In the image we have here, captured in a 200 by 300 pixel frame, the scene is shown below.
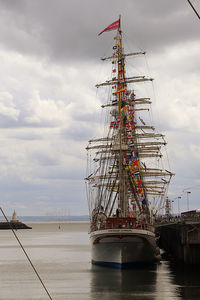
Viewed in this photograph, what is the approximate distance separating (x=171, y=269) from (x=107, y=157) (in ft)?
62.7

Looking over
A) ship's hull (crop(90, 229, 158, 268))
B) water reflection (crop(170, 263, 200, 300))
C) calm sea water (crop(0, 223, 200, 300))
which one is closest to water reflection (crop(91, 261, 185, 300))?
calm sea water (crop(0, 223, 200, 300))

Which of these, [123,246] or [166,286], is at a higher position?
[123,246]

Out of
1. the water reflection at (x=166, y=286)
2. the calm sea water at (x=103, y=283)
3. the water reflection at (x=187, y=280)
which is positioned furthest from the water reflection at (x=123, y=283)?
the water reflection at (x=187, y=280)

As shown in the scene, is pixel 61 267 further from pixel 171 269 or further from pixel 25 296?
pixel 25 296

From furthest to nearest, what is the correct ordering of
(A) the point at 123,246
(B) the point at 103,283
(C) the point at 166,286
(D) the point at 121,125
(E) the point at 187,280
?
1. (D) the point at 121,125
2. (A) the point at 123,246
3. (E) the point at 187,280
4. (B) the point at 103,283
5. (C) the point at 166,286

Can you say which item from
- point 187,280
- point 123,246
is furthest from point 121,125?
point 187,280

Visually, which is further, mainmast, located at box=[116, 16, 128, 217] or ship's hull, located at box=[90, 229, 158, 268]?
mainmast, located at box=[116, 16, 128, 217]

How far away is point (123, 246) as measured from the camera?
50.3 metres

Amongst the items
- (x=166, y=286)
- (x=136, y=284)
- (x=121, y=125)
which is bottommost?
(x=166, y=286)

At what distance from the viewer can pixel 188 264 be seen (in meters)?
54.6

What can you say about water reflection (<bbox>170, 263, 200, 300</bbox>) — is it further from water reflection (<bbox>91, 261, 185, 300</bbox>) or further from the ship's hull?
the ship's hull

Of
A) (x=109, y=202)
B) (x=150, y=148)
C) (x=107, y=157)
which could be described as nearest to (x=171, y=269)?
(x=109, y=202)

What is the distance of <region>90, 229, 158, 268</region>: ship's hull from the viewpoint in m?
50.2

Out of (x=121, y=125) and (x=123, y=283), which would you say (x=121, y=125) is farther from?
(x=123, y=283)
